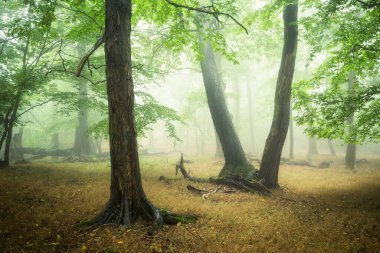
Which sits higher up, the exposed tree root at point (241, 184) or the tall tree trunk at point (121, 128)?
the tall tree trunk at point (121, 128)

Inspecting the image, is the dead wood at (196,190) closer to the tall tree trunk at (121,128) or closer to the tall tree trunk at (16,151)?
the tall tree trunk at (121,128)

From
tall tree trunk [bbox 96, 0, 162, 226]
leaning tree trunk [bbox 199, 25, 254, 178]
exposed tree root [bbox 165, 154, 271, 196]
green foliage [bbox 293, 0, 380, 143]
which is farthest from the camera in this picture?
leaning tree trunk [bbox 199, 25, 254, 178]

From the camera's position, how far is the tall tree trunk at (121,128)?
5.75m

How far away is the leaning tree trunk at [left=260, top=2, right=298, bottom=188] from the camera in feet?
33.5

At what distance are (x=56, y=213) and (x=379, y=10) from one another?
1126 centimetres

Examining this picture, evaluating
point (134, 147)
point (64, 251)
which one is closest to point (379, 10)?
point (134, 147)

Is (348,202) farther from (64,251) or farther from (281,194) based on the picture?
(64,251)

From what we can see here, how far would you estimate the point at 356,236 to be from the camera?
5.63 metres

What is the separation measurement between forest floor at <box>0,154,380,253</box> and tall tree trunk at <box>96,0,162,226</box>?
38cm

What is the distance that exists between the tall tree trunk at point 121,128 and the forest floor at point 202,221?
1.26 feet

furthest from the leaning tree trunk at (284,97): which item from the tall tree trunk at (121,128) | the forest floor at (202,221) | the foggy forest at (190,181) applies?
the tall tree trunk at (121,128)

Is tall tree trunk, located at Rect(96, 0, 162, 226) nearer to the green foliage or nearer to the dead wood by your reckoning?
the dead wood

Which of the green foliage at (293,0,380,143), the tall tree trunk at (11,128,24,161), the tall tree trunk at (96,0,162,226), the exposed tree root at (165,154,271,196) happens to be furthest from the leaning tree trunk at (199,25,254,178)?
the tall tree trunk at (11,128,24,161)

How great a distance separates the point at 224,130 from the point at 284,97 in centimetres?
361
